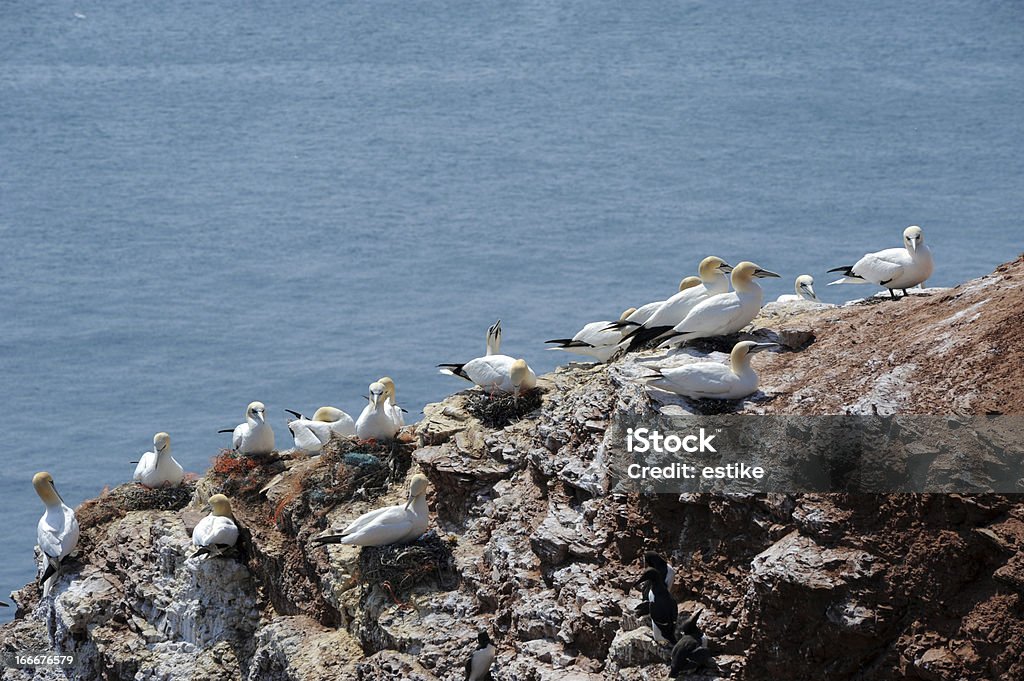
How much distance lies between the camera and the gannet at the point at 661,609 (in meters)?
10.4

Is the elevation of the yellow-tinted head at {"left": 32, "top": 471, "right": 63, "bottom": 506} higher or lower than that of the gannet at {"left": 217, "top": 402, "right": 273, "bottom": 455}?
lower

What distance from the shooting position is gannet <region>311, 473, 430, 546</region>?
42.0 ft

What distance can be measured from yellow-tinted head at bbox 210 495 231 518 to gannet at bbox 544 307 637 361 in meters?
3.58

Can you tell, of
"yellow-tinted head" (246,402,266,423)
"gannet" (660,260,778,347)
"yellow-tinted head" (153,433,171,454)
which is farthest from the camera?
"yellow-tinted head" (153,433,171,454)

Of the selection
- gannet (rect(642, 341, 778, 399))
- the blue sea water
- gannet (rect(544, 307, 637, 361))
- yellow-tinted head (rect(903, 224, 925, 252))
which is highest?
yellow-tinted head (rect(903, 224, 925, 252))

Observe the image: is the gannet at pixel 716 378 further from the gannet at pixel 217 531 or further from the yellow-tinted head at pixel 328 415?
the yellow-tinted head at pixel 328 415

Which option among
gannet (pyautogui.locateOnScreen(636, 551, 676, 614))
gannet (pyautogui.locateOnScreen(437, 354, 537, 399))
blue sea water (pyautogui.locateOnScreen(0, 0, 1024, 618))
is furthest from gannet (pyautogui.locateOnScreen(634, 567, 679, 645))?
blue sea water (pyautogui.locateOnScreen(0, 0, 1024, 618))

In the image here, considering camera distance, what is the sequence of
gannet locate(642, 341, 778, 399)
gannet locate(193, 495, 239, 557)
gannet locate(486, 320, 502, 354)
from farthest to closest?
gannet locate(486, 320, 502, 354)
gannet locate(193, 495, 239, 557)
gannet locate(642, 341, 778, 399)

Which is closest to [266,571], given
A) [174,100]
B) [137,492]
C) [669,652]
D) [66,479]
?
[137,492]

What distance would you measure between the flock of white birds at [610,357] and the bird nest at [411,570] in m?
0.16

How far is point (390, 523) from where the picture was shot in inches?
506

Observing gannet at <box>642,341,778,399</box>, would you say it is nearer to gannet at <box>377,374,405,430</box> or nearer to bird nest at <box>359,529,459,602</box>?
bird nest at <box>359,529,459,602</box>

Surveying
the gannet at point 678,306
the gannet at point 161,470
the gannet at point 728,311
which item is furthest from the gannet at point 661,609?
the gannet at point 161,470

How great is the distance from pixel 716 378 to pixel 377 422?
15.0 feet
